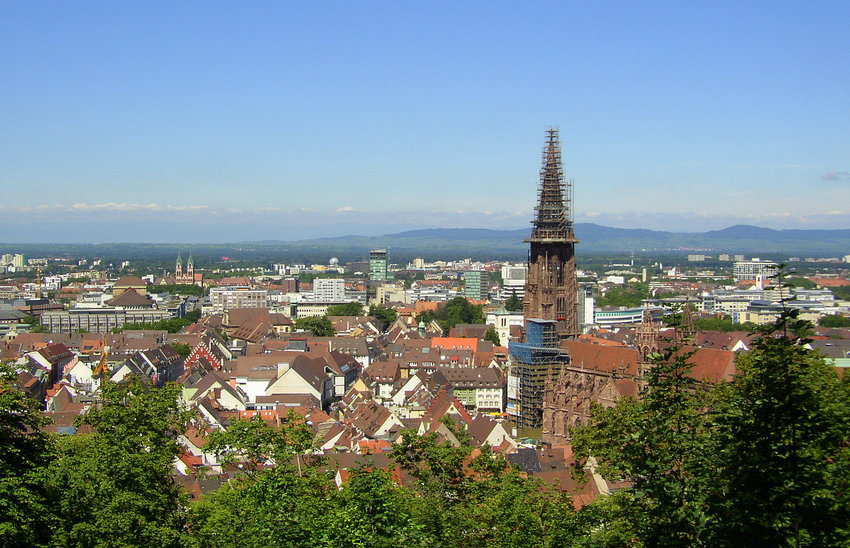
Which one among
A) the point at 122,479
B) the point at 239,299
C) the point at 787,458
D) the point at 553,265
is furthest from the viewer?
the point at 239,299

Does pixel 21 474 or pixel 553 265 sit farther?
pixel 553 265

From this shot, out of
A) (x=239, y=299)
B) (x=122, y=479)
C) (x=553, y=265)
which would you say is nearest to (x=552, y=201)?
(x=553, y=265)

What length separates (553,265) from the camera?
79562 millimetres

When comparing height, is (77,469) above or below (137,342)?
above

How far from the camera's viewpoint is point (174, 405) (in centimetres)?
2994

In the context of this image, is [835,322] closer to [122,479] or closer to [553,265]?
[553,265]

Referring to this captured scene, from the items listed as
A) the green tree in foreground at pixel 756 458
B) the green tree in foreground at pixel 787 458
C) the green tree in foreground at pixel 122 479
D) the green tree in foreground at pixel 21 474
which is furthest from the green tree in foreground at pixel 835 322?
the green tree in foreground at pixel 21 474

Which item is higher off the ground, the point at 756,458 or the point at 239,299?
the point at 756,458

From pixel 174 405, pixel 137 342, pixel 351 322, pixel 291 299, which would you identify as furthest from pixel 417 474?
pixel 291 299

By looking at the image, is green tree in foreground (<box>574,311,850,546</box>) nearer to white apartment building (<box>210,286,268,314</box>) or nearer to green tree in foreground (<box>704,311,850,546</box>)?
green tree in foreground (<box>704,311,850,546</box>)

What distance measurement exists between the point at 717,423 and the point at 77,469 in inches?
633

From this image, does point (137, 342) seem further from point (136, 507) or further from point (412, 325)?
point (136, 507)

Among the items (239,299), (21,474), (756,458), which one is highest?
(756,458)

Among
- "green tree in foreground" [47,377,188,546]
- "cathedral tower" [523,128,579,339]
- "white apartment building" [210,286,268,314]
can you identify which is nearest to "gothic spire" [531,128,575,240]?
"cathedral tower" [523,128,579,339]
